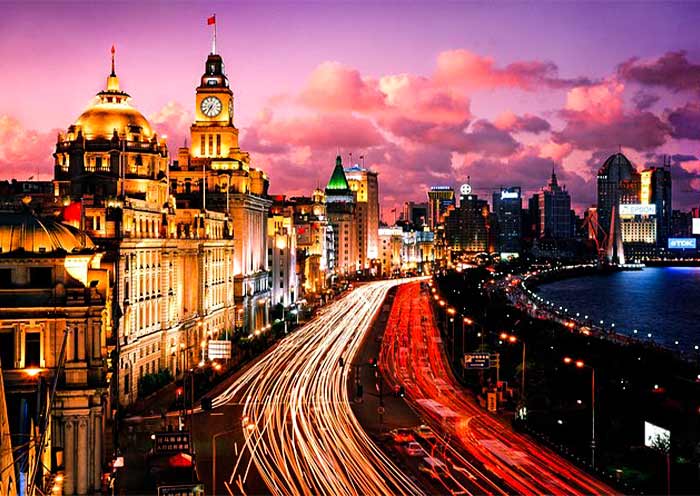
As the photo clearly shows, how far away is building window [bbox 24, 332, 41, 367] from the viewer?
135 ft

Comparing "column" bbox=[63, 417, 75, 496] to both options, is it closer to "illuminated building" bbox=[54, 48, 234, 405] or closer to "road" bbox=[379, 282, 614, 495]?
"illuminated building" bbox=[54, 48, 234, 405]

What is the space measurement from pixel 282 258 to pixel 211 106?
29.5 meters

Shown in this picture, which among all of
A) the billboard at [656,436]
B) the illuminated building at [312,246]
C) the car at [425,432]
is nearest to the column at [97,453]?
the car at [425,432]

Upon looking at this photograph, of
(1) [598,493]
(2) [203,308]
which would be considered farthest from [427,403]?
(2) [203,308]

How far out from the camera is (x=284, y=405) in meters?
61.0

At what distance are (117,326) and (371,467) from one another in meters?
22.7

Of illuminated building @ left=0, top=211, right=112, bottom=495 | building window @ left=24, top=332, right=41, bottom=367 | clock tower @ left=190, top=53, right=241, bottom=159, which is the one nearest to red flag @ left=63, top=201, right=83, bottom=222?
illuminated building @ left=0, top=211, right=112, bottom=495

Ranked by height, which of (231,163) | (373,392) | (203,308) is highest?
(231,163)

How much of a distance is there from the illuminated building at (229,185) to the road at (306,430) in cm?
1319

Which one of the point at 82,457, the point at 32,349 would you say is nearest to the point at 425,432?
the point at 82,457

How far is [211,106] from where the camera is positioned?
108312 mm

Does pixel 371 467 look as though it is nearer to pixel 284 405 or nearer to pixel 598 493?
pixel 598 493

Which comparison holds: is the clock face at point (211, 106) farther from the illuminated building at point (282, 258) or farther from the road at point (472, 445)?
the road at point (472, 445)

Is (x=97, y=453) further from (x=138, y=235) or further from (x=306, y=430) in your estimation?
(x=138, y=235)
